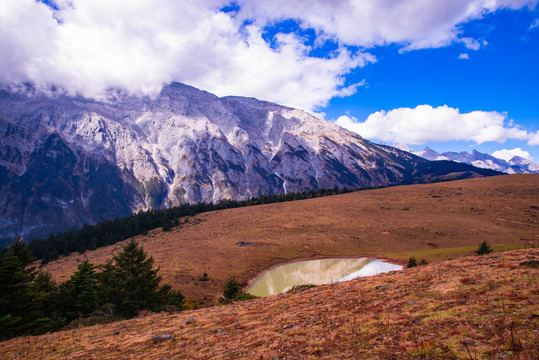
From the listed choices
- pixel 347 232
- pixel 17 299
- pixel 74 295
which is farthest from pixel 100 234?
pixel 347 232

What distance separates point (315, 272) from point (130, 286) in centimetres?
3210

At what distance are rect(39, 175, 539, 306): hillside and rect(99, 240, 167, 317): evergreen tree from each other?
9.10 metres

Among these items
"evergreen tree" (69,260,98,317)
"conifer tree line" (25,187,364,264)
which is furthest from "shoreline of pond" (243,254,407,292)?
"conifer tree line" (25,187,364,264)

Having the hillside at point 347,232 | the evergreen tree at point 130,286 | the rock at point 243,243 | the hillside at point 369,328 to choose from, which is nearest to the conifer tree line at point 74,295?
the evergreen tree at point 130,286

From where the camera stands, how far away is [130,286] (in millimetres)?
27625

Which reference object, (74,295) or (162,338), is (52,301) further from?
(162,338)

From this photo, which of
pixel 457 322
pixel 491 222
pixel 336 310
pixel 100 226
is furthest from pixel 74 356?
pixel 100 226

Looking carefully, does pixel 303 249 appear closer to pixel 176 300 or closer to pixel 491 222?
pixel 176 300

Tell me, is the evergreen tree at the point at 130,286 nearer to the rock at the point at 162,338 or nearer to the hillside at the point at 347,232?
the hillside at the point at 347,232

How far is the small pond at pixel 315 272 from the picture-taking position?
42.0 metres

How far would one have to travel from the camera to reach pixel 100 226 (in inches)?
4299

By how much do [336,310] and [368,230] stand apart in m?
64.4

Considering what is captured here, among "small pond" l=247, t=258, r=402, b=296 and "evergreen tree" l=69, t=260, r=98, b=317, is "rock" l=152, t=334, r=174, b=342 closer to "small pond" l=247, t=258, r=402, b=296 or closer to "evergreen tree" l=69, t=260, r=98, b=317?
"evergreen tree" l=69, t=260, r=98, b=317

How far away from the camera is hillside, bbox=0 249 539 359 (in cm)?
693
